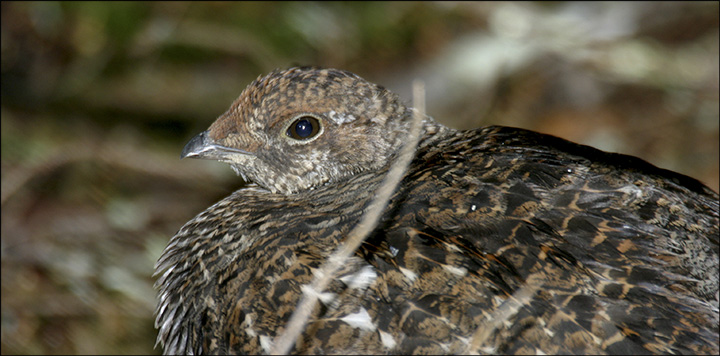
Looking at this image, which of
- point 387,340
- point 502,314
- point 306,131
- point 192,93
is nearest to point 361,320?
point 387,340

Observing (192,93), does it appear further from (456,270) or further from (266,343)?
(456,270)

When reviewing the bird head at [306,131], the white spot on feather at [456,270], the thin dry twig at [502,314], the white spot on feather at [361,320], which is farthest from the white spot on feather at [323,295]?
the bird head at [306,131]

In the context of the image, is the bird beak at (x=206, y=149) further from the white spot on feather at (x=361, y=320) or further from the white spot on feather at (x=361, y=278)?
the white spot on feather at (x=361, y=320)

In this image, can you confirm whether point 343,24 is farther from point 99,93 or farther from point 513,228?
point 513,228

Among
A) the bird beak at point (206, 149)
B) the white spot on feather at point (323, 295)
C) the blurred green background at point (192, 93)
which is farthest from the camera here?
the blurred green background at point (192, 93)

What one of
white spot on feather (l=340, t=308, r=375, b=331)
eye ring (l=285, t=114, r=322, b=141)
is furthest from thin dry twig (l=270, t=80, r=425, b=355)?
eye ring (l=285, t=114, r=322, b=141)

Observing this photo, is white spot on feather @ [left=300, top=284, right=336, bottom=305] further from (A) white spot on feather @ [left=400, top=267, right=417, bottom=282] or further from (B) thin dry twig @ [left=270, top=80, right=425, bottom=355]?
(A) white spot on feather @ [left=400, top=267, right=417, bottom=282]
